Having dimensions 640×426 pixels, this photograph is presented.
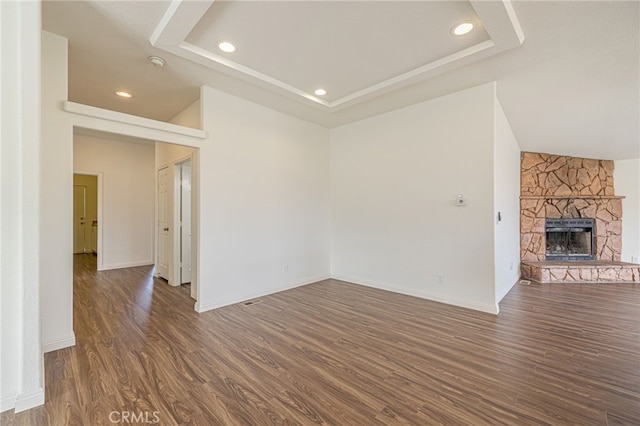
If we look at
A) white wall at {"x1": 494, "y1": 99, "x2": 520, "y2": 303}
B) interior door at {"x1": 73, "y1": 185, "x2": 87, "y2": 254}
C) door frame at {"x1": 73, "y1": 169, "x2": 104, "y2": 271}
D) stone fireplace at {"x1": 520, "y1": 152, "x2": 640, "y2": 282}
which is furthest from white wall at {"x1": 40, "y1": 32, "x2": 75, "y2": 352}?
interior door at {"x1": 73, "y1": 185, "x2": 87, "y2": 254}

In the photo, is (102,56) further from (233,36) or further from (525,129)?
(525,129)

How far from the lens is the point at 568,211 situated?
222 inches

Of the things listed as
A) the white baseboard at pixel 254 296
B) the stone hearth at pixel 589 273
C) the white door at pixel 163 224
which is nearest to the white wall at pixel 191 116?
the white door at pixel 163 224

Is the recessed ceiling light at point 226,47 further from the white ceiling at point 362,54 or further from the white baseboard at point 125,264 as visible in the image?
the white baseboard at point 125,264

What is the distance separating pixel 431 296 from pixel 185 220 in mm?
4098

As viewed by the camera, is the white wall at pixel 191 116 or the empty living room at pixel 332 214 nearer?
the empty living room at pixel 332 214

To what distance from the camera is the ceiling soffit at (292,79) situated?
2172 mm

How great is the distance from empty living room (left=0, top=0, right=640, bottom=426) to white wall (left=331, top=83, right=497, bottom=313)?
0.11ft

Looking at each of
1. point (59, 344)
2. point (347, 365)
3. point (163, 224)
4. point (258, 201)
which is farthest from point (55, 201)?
point (347, 365)

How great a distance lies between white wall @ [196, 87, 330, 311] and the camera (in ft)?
12.0

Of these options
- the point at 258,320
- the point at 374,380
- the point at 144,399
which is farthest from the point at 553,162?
the point at 144,399

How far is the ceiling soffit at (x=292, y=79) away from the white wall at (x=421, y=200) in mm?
819

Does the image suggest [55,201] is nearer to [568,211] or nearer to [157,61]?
[157,61]

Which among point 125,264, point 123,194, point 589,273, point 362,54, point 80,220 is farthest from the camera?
point 80,220
